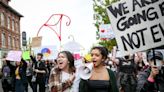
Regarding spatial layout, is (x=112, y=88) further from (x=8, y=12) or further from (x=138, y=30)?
(x=8, y=12)

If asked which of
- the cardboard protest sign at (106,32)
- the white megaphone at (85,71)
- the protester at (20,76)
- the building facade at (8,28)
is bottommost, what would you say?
the protester at (20,76)

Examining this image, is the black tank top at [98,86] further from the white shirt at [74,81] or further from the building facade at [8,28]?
the building facade at [8,28]

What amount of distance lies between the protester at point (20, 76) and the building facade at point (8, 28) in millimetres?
47443

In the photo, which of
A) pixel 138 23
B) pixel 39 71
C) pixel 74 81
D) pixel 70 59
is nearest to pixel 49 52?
pixel 39 71

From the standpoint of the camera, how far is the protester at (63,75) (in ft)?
22.0

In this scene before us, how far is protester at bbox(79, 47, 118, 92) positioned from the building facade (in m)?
Answer: 55.3

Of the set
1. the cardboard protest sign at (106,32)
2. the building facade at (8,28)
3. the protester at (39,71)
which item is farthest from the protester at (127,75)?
the building facade at (8,28)

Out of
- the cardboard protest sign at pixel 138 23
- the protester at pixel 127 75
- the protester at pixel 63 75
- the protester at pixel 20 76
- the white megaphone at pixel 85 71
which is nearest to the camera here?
the cardboard protest sign at pixel 138 23

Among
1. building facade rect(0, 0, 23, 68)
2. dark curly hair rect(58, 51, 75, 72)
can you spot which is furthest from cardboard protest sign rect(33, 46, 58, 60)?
building facade rect(0, 0, 23, 68)

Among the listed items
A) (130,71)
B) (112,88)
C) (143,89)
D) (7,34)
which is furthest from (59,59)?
(7,34)

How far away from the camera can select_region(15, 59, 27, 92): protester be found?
44.8 feet

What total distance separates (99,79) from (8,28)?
64892mm

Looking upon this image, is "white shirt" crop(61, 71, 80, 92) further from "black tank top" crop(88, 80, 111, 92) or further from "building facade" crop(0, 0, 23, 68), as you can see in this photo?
"building facade" crop(0, 0, 23, 68)

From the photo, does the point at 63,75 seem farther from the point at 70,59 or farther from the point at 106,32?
the point at 106,32
